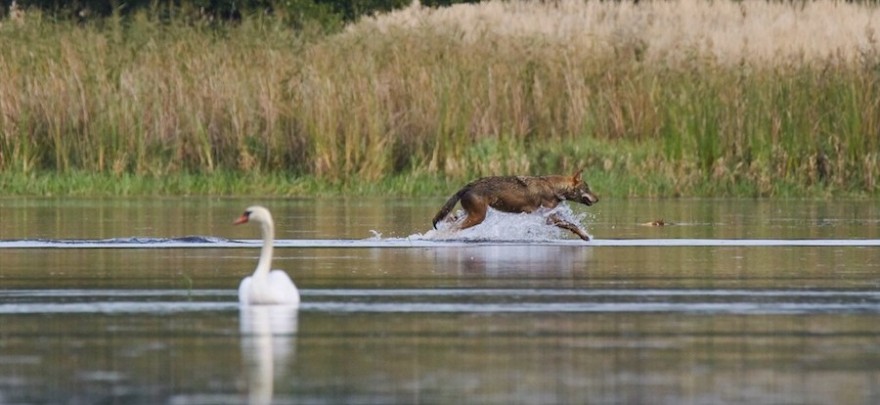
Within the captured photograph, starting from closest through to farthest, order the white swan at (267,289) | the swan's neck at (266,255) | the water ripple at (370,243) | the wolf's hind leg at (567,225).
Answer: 1. the white swan at (267,289)
2. the swan's neck at (266,255)
3. the water ripple at (370,243)
4. the wolf's hind leg at (567,225)

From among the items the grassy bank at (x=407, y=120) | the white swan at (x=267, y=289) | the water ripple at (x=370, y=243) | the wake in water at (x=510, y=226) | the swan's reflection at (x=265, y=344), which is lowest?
the swan's reflection at (x=265, y=344)

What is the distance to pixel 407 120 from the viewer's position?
78.9 ft

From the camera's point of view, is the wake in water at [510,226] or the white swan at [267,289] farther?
the wake in water at [510,226]

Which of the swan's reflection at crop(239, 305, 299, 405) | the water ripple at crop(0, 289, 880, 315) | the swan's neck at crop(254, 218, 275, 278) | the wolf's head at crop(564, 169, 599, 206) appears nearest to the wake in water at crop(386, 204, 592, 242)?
the wolf's head at crop(564, 169, 599, 206)

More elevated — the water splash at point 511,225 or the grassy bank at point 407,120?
the grassy bank at point 407,120

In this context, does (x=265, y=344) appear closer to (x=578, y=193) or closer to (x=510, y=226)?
(x=510, y=226)

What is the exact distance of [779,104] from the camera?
2391cm

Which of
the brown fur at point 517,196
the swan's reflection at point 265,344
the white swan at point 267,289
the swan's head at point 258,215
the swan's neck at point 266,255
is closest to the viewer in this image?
the swan's reflection at point 265,344

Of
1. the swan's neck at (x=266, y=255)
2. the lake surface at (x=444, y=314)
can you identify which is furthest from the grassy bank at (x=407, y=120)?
the swan's neck at (x=266, y=255)

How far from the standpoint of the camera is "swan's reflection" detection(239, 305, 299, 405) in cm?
784

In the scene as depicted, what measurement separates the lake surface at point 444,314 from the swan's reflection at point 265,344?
0.02m

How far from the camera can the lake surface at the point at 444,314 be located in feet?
25.8

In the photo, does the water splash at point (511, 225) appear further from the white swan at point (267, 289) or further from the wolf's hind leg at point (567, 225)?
the white swan at point (267, 289)

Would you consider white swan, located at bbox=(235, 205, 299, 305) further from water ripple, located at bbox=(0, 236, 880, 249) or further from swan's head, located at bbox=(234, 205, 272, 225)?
water ripple, located at bbox=(0, 236, 880, 249)
